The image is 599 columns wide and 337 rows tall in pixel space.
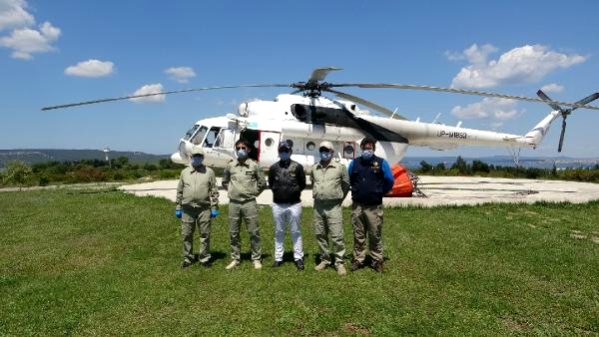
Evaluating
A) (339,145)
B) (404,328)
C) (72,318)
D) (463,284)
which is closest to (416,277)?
(463,284)

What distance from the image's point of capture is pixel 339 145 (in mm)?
16062

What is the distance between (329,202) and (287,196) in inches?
24.9

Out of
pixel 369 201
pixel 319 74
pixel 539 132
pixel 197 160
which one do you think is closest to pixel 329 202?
pixel 369 201

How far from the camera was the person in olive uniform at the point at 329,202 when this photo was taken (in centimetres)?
625

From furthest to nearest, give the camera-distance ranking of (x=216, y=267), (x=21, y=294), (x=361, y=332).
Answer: (x=216, y=267)
(x=21, y=294)
(x=361, y=332)

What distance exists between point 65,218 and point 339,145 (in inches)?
366

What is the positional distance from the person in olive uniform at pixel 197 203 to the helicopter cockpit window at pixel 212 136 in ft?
29.0

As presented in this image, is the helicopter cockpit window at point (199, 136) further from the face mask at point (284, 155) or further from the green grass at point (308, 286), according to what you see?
the face mask at point (284, 155)

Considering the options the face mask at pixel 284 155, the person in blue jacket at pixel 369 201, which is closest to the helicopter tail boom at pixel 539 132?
the person in blue jacket at pixel 369 201

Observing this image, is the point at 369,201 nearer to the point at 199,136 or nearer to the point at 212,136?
the point at 212,136

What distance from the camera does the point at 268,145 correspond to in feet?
49.7

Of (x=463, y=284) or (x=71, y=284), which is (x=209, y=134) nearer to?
(x=71, y=284)

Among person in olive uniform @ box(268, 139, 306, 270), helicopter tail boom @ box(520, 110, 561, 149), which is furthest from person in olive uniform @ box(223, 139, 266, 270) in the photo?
helicopter tail boom @ box(520, 110, 561, 149)

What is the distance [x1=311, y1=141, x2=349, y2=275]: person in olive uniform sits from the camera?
6.25 meters
